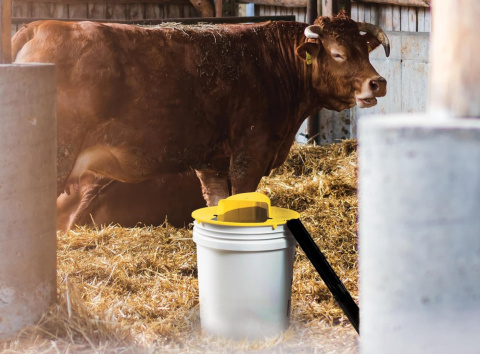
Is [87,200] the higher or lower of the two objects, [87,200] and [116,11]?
the lower

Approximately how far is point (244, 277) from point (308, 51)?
265cm

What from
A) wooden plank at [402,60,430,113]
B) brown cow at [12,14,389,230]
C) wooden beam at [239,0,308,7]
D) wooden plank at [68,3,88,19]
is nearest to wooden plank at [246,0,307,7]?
wooden beam at [239,0,308,7]

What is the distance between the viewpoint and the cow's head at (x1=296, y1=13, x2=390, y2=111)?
6.09 m

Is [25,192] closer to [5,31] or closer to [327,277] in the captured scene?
[5,31]

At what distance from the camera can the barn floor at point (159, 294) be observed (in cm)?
406

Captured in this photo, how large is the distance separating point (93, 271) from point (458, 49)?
3.35 metres

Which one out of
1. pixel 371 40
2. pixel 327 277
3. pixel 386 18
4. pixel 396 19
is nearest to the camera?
pixel 327 277

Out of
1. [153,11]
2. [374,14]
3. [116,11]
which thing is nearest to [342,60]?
[374,14]

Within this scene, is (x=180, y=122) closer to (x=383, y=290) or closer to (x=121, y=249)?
(x=121, y=249)

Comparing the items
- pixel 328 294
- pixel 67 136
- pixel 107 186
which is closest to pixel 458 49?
pixel 328 294

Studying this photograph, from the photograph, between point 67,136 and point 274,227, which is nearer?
point 274,227

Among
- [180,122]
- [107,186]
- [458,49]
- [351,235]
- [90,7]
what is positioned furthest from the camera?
[90,7]

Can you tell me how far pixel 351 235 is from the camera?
20.2 ft

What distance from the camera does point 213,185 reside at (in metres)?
6.39
